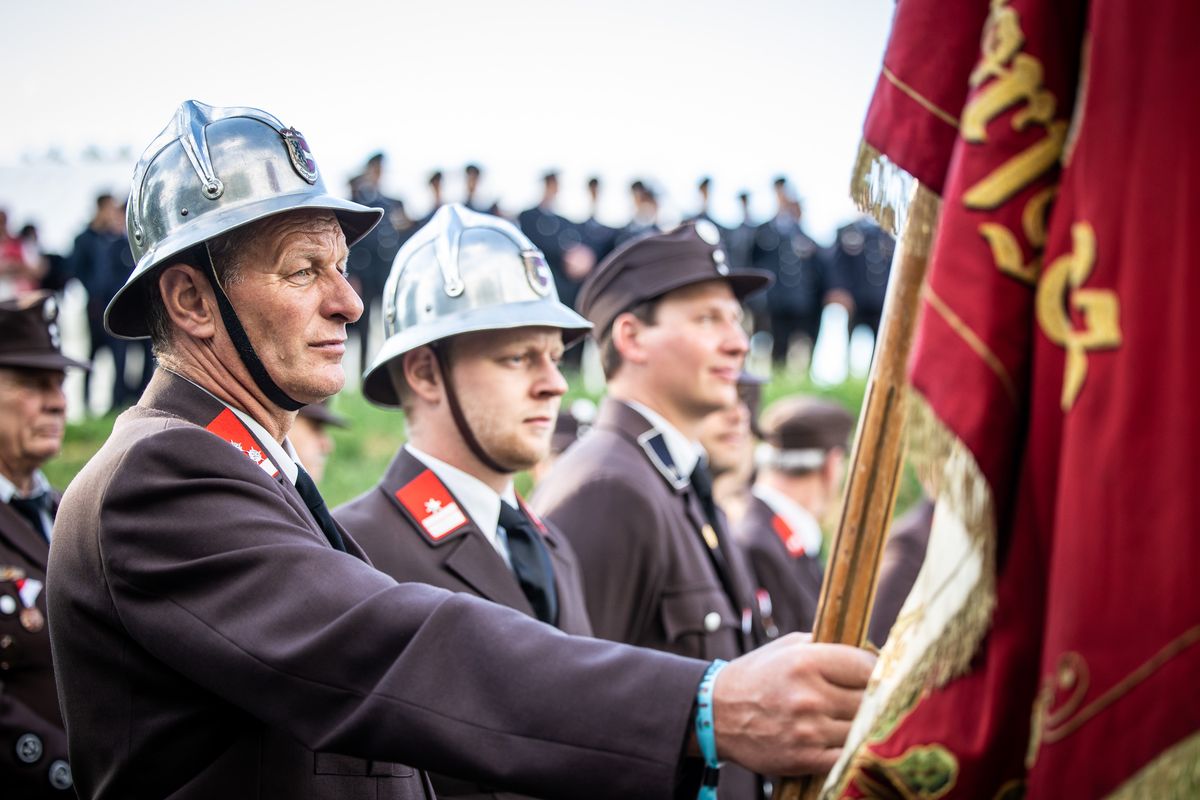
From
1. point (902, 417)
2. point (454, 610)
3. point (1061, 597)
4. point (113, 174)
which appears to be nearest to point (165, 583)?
point (454, 610)

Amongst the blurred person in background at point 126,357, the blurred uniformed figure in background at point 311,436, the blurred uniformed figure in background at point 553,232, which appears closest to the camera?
the blurred uniformed figure in background at point 311,436

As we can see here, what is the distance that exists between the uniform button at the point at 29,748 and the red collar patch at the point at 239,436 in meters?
2.45

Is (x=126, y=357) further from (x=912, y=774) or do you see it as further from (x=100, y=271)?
(x=912, y=774)

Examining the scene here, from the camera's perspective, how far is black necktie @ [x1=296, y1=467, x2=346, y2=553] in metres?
2.86

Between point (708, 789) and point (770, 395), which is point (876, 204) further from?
point (770, 395)

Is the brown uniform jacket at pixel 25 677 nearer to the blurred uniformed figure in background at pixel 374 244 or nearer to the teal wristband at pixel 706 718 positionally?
the teal wristband at pixel 706 718

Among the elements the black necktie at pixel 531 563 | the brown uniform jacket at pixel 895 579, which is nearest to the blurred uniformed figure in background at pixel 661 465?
the black necktie at pixel 531 563

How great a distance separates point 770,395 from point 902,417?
540 inches

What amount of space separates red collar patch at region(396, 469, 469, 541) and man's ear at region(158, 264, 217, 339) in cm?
121

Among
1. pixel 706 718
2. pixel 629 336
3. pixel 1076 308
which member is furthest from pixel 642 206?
pixel 1076 308

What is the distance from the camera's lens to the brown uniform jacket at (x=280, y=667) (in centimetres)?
214

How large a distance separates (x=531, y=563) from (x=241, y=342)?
1.46m

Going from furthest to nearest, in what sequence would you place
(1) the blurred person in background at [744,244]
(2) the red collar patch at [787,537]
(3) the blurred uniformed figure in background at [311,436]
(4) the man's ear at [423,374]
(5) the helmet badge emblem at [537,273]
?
1. (1) the blurred person in background at [744,244]
2. (3) the blurred uniformed figure in background at [311,436]
3. (2) the red collar patch at [787,537]
4. (5) the helmet badge emblem at [537,273]
5. (4) the man's ear at [423,374]

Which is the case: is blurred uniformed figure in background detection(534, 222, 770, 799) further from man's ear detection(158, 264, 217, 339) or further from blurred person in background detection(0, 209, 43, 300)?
blurred person in background detection(0, 209, 43, 300)
